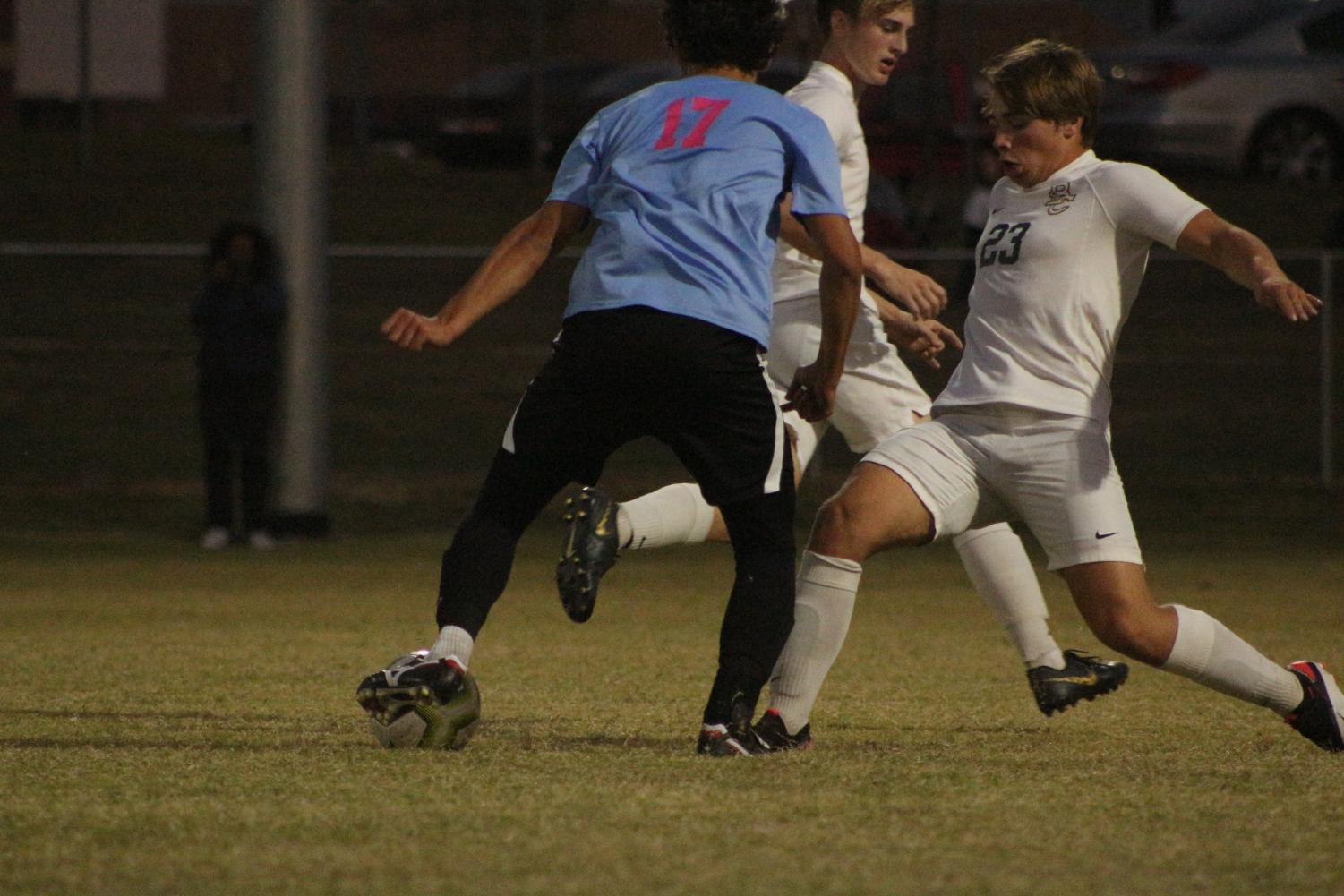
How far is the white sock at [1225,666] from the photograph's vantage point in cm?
540

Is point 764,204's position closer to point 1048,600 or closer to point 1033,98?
point 1033,98

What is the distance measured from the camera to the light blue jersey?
5.12 metres

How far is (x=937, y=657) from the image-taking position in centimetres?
788

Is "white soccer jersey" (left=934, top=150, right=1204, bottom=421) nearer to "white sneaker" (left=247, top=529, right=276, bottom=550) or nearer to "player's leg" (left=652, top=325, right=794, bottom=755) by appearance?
"player's leg" (left=652, top=325, right=794, bottom=755)

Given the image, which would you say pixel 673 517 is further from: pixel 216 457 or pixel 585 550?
pixel 216 457

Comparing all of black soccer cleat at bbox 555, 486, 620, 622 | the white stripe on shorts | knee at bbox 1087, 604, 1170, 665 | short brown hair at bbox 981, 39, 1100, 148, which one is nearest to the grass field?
knee at bbox 1087, 604, 1170, 665

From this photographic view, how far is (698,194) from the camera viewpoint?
515 centimetres

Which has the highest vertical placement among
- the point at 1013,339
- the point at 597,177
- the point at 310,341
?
the point at 597,177

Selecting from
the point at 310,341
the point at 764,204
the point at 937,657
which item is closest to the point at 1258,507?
the point at 310,341

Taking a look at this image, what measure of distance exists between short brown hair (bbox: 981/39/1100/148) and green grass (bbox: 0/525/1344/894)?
61.1 inches

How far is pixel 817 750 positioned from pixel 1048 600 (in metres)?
4.67

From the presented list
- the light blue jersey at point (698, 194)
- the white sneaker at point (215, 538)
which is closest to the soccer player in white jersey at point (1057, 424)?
the light blue jersey at point (698, 194)

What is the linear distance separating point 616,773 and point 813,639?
0.69 m

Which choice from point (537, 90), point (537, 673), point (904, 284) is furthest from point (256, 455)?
point (537, 90)
